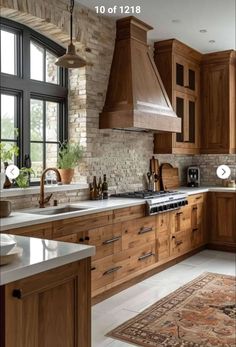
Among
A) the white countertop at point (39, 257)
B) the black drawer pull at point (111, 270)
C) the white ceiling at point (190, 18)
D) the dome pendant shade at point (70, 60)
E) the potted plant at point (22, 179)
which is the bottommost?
the black drawer pull at point (111, 270)

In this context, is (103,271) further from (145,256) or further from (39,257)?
(39,257)

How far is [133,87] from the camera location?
4742mm

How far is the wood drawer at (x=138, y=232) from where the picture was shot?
4273 mm

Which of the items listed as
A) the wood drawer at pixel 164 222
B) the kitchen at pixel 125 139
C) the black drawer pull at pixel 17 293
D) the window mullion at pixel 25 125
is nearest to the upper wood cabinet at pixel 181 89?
the kitchen at pixel 125 139

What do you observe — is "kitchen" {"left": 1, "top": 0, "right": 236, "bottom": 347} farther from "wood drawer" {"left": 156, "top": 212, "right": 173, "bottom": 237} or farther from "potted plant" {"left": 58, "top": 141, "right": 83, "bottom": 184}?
"potted plant" {"left": 58, "top": 141, "right": 83, "bottom": 184}

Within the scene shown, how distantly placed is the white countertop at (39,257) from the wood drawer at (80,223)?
3.92ft

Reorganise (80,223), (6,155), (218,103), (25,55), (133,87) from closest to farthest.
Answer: (80,223), (6,155), (25,55), (133,87), (218,103)

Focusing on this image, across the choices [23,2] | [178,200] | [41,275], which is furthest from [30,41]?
[41,275]

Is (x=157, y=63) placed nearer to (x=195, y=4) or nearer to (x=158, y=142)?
(x=158, y=142)

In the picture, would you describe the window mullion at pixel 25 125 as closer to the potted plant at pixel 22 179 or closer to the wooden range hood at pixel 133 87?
the potted plant at pixel 22 179

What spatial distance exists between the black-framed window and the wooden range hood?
586mm

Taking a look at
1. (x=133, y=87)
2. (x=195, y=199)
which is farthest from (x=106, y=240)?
(x=195, y=199)

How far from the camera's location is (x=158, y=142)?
595 centimetres

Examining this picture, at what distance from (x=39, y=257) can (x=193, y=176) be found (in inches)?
207
